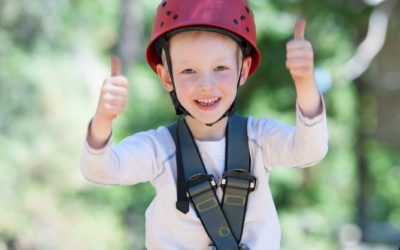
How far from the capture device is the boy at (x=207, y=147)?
8.20 ft

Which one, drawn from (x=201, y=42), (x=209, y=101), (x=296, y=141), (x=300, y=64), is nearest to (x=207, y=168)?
(x=209, y=101)

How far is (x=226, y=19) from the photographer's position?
2.53 metres

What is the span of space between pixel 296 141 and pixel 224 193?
32 centimetres

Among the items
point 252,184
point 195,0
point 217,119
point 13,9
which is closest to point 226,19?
point 195,0

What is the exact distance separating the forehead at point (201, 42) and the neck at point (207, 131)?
281mm

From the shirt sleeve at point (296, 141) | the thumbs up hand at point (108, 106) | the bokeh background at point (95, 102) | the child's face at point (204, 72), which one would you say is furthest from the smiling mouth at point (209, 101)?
the bokeh background at point (95, 102)

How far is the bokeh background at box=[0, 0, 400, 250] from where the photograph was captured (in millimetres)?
8641

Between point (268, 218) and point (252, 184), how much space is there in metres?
0.14

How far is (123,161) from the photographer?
250cm

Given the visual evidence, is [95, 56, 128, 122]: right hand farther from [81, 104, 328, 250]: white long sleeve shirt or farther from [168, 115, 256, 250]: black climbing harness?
[168, 115, 256, 250]: black climbing harness

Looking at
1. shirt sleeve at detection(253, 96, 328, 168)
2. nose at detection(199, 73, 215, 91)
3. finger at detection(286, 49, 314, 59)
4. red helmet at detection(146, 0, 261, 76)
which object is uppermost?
red helmet at detection(146, 0, 261, 76)

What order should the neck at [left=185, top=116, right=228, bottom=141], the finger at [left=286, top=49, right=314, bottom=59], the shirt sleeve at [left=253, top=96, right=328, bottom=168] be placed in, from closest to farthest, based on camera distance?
1. the finger at [left=286, top=49, right=314, bottom=59]
2. the shirt sleeve at [left=253, top=96, right=328, bottom=168]
3. the neck at [left=185, top=116, right=228, bottom=141]

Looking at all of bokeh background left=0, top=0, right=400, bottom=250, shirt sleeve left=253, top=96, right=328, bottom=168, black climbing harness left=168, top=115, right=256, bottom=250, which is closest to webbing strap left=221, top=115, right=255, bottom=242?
black climbing harness left=168, top=115, right=256, bottom=250

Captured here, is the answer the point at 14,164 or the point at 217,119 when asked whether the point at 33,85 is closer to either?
the point at 14,164
